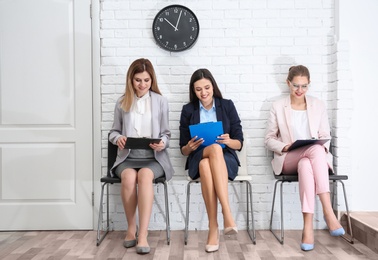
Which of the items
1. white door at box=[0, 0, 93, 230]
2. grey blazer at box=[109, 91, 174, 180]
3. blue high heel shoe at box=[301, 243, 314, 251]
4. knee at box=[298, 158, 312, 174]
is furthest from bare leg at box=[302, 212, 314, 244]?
white door at box=[0, 0, 93, 230]

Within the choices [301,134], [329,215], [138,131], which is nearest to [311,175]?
[329,215]

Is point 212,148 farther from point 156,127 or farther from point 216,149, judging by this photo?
point 156,127

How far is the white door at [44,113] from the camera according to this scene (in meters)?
3.62

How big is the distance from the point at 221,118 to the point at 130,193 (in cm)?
91

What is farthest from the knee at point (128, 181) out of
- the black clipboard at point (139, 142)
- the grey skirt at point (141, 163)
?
the black clipboard at point (139, 142)

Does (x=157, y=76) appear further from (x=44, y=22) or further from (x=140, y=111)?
(x=44, y=22)

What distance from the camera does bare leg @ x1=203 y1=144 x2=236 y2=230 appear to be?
2.94 metres

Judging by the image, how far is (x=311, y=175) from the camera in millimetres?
3047

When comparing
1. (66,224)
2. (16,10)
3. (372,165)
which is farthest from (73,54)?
(372,165)

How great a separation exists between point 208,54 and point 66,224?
6.09 feet

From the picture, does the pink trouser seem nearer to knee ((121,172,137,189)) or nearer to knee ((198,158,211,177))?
knee ((198,158,211,177))

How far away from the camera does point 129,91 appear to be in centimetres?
332

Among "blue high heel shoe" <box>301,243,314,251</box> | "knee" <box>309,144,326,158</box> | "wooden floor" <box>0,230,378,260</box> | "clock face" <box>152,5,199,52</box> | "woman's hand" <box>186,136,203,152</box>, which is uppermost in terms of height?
"clock face" <box>152,5,199,52</box>

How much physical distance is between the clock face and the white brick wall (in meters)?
0.07
